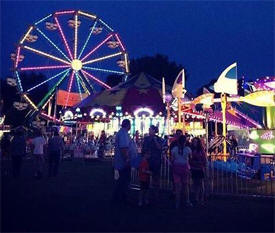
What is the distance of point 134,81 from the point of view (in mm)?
24016

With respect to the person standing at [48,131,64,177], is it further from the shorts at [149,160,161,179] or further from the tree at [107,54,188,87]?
the tree at [107,54,188,87]

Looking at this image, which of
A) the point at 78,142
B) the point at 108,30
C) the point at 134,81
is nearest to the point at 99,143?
the point at 78,142

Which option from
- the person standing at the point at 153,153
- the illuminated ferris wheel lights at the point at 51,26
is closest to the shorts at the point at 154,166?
the person standing at the point at 153,153

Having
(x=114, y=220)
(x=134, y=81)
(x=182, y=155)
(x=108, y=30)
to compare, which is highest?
(x=108, y=30)

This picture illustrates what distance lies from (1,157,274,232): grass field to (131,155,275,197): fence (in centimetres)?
85

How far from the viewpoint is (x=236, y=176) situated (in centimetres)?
991

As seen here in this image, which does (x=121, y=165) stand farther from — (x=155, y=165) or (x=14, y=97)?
(x=14, y=97)

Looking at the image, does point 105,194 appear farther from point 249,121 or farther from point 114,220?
point 249,121

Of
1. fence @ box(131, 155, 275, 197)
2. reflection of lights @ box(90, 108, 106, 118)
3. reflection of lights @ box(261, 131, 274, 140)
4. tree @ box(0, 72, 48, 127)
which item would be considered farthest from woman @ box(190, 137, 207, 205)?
tree @ box(0, 72, 48, 127)

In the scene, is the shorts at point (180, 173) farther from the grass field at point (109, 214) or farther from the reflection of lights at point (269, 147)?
the reflection of lights at point (269, 147)

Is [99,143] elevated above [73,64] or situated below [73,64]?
below

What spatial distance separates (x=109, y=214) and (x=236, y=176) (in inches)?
166

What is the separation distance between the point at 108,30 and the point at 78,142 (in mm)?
11545

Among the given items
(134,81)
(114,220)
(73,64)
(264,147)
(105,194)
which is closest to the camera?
(114,220)
